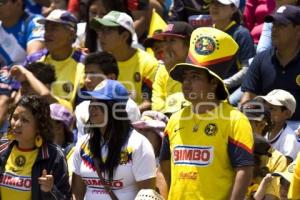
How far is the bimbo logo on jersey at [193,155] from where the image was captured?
26.3 ft

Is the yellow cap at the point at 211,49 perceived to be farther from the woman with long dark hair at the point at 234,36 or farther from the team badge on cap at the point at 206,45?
the woman with long dark hair at the point at 234,36

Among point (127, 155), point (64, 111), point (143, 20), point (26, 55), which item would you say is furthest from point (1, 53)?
point (127, 155)

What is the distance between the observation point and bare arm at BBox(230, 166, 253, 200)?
7.85 metres

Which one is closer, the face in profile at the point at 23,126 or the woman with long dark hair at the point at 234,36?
the face in profile at the point at 23,126

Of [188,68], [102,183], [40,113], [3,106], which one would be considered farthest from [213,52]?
[3,106]

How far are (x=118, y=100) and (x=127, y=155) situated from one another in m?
0.46

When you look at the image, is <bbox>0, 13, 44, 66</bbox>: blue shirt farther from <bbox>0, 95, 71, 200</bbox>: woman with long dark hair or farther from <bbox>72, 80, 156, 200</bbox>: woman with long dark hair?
<bbox>72, 80, 156, 200</bbox>: woman with long dark hair

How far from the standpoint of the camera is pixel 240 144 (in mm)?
7938

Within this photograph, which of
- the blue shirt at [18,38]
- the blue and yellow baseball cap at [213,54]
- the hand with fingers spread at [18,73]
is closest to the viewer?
the blue and yellow baseball cap at [213,54]

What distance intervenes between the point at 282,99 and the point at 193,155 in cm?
176

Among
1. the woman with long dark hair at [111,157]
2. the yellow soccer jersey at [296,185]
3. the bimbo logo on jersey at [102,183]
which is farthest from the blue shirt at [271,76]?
the yellow soccer jersey at [296,185]

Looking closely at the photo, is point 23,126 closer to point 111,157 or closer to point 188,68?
point 111,157

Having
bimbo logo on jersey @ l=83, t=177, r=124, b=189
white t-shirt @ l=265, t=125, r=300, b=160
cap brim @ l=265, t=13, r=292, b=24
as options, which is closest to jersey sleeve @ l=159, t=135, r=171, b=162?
bimbo logo on jersey @ l=83, t=177, r=124, b=189

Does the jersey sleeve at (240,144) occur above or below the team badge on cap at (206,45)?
below
